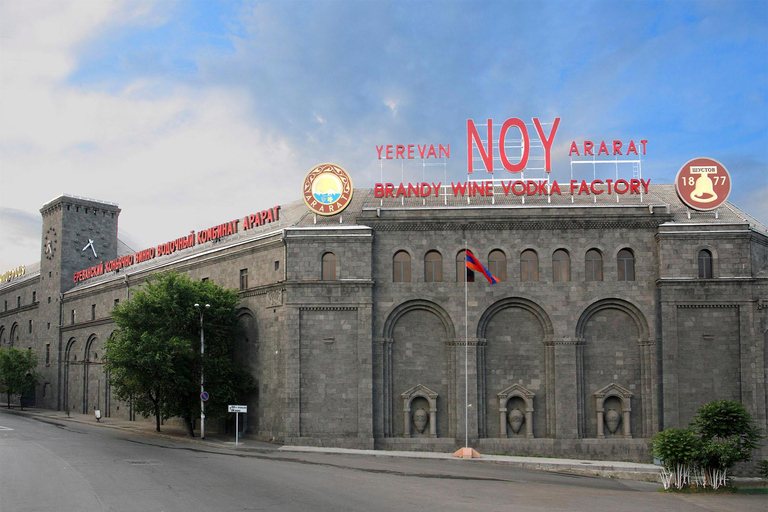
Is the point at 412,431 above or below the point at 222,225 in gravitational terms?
below

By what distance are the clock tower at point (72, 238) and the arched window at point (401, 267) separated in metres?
47.3

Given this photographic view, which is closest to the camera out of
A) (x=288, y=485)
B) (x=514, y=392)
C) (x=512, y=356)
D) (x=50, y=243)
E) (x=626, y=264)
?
(x=288, y=485)

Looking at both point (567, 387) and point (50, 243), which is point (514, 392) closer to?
point (567, 387)

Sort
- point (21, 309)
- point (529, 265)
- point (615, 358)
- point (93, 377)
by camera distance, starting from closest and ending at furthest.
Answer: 1. point (615, 358)
2. point (529, 265)
3. point (93, 377)
4. point (21, 309)

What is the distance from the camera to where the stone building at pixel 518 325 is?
42.4m

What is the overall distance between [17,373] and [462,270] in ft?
182

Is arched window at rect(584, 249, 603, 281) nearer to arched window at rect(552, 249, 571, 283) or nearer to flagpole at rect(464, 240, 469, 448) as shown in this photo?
arched window at rect(552, 249, 571, 283)

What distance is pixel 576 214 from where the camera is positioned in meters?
43.9

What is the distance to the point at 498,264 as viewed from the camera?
146 ft

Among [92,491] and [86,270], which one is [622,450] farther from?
[86,270]

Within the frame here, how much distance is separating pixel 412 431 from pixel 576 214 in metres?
16.7

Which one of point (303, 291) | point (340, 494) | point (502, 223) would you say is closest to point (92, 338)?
point (303, 291)

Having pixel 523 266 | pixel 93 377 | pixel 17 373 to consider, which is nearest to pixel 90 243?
pixel 17 373

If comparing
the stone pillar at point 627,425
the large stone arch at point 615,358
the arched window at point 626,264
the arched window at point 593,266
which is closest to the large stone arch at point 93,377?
the large stone arch at point 615,358
